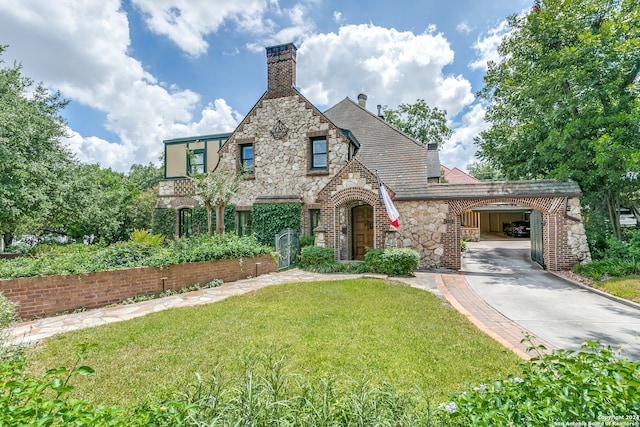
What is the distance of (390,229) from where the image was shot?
11867 mm

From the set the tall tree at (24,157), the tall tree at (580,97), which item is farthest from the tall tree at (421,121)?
the tall tree at (24,157)

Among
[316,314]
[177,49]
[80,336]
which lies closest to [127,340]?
[80,336]

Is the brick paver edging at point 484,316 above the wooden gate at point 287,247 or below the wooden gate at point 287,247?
below

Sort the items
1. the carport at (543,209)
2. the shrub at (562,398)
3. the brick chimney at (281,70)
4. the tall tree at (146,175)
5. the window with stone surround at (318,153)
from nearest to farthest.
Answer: the shrub at (562,398)
the carport at (543,209)
the window with stone surround at (318,153)
the brick chimney at (281,70)
the tall tree at (146,175)


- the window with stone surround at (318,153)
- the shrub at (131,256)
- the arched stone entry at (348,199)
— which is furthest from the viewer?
the window with stone surround at (318,153)

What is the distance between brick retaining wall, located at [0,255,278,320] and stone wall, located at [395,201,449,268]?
25.1 ft

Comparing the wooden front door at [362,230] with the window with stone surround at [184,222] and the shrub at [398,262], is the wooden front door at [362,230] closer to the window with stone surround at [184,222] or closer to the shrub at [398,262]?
the shrub at [398,262]

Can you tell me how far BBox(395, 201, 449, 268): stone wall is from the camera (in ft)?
41.3

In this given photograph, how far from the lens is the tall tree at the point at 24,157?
10898 millimetres

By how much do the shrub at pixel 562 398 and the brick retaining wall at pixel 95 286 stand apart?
7.79 m

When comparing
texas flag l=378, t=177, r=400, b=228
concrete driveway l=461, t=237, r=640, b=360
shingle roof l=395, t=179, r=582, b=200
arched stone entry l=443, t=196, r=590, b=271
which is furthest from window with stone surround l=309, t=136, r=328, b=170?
concrete driveway l=461, t=237, r=640, b=360

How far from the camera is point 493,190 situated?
12.1 meters

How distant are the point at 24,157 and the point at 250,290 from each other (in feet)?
34.7

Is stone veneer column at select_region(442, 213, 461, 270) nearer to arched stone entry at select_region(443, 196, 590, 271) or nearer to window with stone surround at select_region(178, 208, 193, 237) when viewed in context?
arched stone entry at select_region(443, 196, 590, 271)
